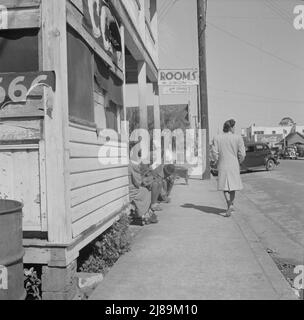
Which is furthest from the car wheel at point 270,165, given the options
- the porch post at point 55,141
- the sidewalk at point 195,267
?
the porch post at point 55,141

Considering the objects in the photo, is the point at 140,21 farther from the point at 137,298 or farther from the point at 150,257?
the point at 137,298

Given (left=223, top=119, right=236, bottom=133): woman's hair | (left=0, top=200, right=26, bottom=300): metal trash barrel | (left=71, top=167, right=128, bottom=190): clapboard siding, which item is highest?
(left=223, top=119, right=236, bottom=133): woman's hair

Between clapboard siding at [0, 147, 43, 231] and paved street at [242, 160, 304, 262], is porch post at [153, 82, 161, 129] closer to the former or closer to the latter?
paved street at [242, 160, 304, 262]

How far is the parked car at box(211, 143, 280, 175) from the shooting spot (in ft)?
79.8

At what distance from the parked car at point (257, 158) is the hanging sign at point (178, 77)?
10.1m

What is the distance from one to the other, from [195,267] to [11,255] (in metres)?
2.38

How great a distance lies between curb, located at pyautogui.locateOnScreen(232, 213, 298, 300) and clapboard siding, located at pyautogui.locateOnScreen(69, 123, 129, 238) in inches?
80.0

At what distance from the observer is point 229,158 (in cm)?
856

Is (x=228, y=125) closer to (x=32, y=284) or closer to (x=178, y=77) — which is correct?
(x=32, y=284)

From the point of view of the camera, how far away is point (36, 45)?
4371mm

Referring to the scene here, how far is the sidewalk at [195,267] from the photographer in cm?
436

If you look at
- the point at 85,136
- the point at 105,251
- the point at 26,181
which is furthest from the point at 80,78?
the point at 105,251

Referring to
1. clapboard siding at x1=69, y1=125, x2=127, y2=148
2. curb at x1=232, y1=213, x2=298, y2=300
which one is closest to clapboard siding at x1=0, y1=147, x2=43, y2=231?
clapboard siding at x1=69, y1=125, x2=127, y2=148
